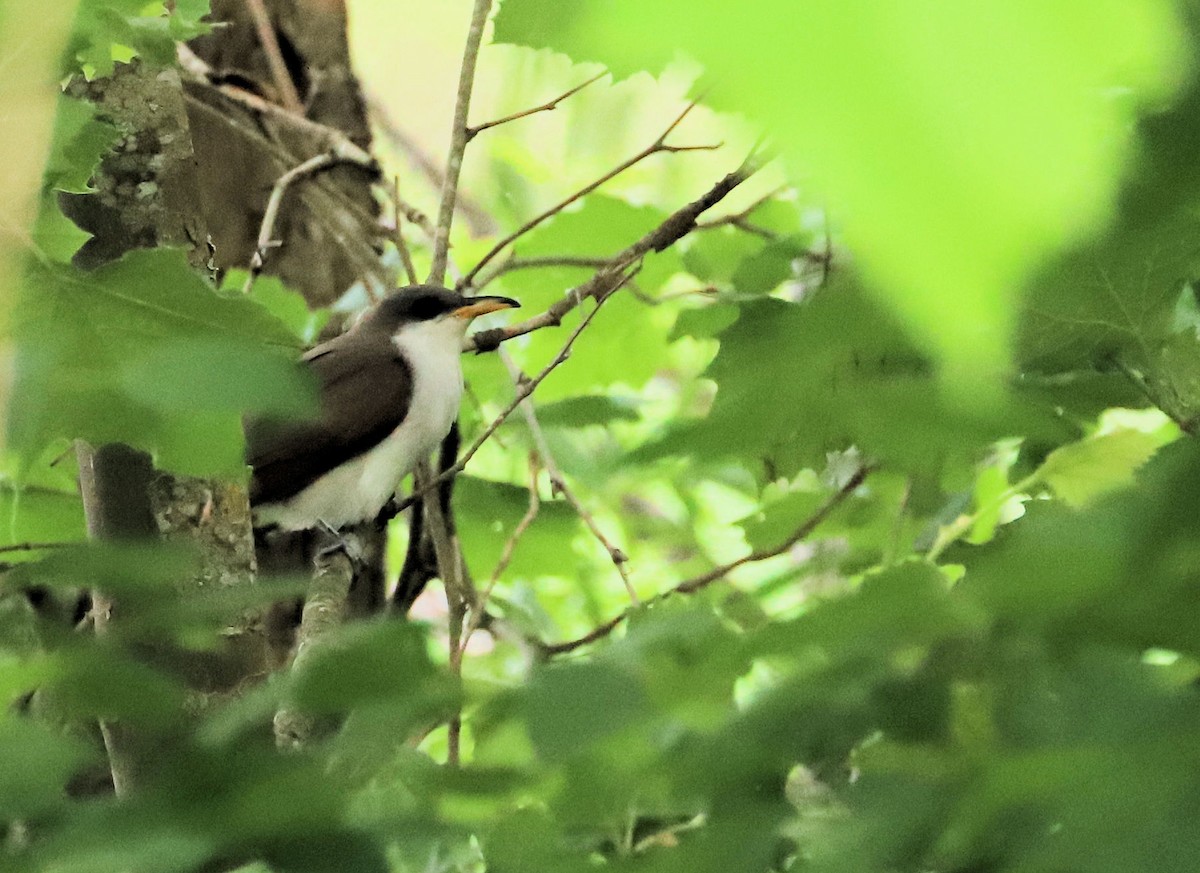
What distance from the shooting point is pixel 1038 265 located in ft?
0.89

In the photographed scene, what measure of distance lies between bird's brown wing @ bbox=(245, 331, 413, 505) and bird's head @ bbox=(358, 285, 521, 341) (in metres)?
0.11

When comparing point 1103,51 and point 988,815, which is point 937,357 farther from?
point 988,815

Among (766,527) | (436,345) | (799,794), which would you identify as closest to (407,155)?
(436,345)

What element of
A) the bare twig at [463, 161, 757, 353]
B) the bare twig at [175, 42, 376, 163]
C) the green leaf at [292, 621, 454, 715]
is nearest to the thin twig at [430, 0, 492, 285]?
the bare twig at [463, 161, 757, 353]

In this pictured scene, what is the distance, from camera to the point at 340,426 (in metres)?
3.01

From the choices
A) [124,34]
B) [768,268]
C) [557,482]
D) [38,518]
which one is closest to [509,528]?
[557,482]

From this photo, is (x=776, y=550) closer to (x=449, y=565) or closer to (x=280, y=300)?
(x=449, y=565)

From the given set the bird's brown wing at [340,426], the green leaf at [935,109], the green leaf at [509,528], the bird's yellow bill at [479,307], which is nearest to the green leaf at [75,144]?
the green leaf at [935,109]

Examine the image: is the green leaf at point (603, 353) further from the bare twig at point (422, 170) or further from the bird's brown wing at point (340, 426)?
the bird's brown wing at point (340, 426)

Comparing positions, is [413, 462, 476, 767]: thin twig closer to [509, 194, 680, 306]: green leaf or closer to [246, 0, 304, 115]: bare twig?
[509, 194, 680, 306]: green leaf

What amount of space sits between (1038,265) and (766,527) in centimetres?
162

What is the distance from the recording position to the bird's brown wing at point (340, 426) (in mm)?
2945

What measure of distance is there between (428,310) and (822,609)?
2.66 meters

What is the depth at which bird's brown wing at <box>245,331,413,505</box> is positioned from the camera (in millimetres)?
2945
